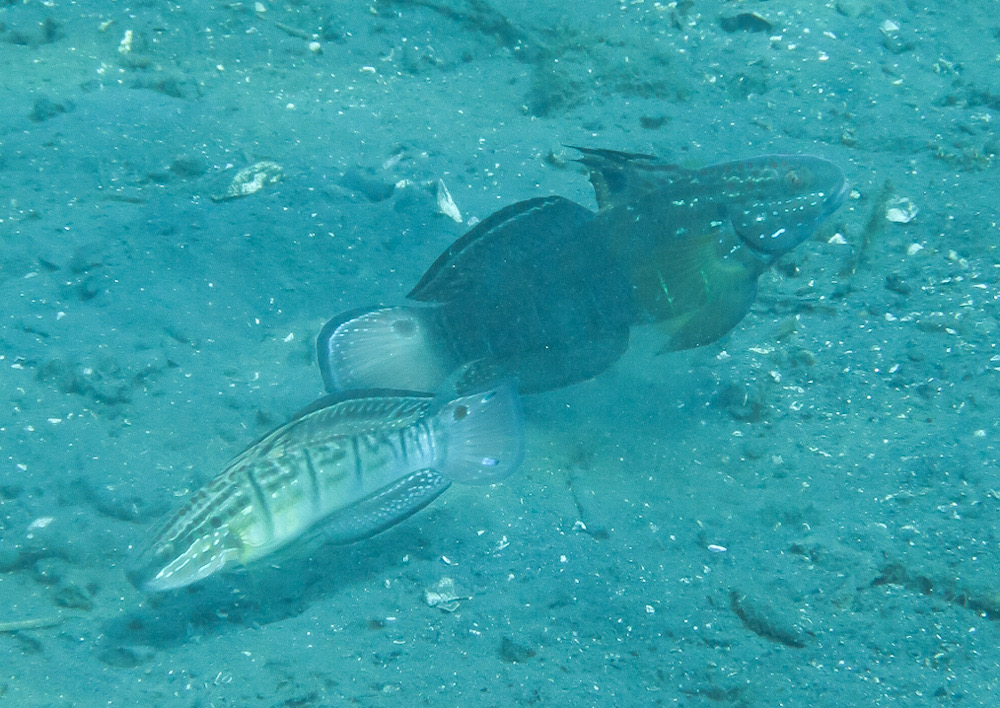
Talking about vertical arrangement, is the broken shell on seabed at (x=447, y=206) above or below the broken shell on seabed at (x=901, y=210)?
below

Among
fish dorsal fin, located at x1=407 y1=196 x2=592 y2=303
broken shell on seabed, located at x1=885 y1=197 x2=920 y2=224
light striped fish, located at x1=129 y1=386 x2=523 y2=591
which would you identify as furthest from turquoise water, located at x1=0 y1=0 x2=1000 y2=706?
fish dorsal fin, located at x1=407 y1=196 x2=592 y2=303

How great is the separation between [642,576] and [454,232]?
2.48 m

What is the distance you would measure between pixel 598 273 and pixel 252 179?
2.56 metres

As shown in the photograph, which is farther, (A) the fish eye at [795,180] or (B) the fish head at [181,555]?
(A) the fish eye at [795,180]

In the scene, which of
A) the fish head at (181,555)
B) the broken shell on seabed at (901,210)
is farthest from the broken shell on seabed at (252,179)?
the broken shell on seabed at (901,210)

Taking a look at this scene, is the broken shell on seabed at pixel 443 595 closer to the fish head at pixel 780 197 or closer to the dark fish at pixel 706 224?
the dark fish at pixel 706 224

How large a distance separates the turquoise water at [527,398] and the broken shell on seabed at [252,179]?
83mm

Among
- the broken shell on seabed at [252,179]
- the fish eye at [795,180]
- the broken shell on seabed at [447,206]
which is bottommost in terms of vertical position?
the broken shell on seabed at [252,179]

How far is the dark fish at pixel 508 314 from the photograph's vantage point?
3111mm

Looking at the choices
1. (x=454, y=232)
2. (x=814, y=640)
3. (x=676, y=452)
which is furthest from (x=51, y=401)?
(x=814, y=640)

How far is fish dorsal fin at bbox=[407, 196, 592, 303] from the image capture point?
3.16 metres

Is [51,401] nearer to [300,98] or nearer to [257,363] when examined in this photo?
[257,363]

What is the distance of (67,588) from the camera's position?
2621 millimetres

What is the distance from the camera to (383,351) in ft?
10.2
